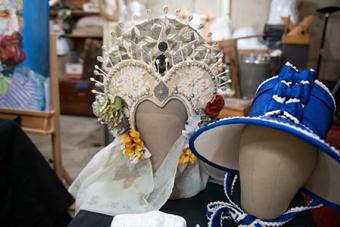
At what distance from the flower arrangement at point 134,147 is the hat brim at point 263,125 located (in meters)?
0.19

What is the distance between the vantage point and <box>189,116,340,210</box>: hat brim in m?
0.54

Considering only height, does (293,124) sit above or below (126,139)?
above

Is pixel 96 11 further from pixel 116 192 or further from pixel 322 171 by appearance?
pixel 322 171

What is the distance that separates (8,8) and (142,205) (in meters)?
1.18

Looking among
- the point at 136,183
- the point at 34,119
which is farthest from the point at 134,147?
the point at 34,119

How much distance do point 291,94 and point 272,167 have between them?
0.16 metres

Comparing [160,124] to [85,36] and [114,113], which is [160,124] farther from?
[85,36]

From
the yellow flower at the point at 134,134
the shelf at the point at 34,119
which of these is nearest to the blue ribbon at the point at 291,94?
the yellow flower at the point at 134,134

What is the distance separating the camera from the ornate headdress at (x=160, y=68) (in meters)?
0.87

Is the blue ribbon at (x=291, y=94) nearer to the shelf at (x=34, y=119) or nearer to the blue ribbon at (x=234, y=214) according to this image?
the blue ribbon at (x=234, y=214)

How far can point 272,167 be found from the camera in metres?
0.63

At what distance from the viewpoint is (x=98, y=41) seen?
343 centimetres

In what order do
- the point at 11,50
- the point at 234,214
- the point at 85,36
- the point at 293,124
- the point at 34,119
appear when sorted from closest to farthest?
the point at 293,124 → the point at 234,214 → the point at 11,50 → the point at 34,119 → the point at 85,36

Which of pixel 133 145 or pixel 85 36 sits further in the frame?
pixel 85 36
